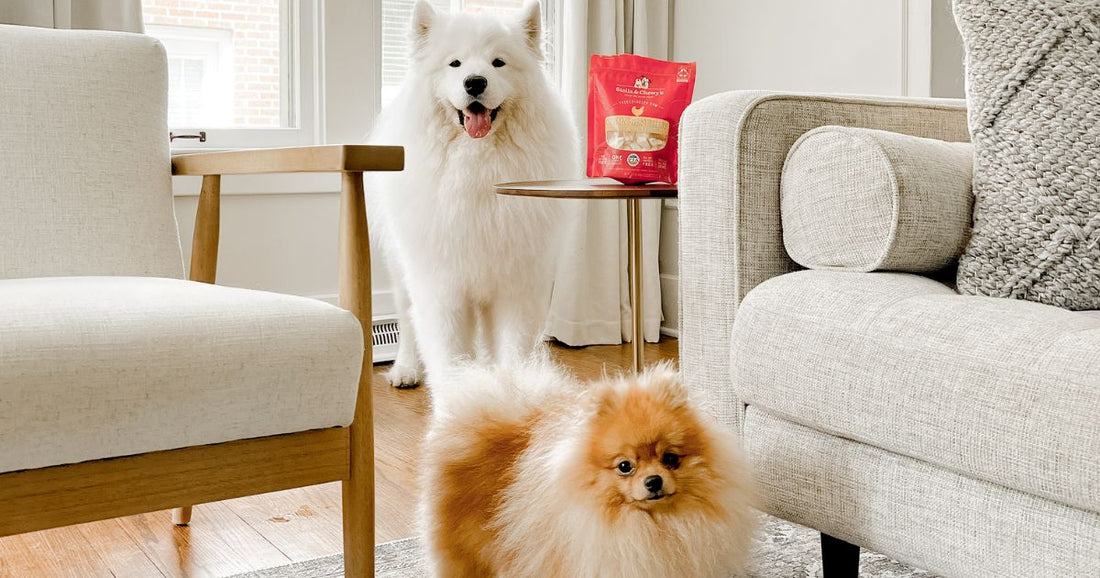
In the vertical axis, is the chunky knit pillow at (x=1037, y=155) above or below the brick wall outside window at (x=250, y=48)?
below

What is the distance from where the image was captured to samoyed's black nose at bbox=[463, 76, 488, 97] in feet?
7.93

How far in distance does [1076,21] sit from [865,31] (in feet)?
6.21

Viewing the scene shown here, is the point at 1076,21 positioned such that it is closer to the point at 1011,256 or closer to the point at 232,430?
the point at 1011,256

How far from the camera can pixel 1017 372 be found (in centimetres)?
105

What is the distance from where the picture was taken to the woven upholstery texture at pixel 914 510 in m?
1.06

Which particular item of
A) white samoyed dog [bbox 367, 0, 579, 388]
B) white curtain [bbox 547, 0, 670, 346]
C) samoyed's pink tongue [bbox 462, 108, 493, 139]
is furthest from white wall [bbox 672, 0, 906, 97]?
samoyed's pink tongue [bbox 462, 108, 493, 139]

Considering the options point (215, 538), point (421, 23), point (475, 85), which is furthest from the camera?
point (421, 23)

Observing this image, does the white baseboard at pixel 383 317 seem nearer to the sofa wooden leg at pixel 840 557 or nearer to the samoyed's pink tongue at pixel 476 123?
the samoyed's pink tongue at pixel 476 123

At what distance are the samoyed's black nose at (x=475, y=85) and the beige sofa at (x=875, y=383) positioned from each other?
97cm

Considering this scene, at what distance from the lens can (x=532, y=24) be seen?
2.59 metres

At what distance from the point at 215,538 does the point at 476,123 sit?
1167 millimetres

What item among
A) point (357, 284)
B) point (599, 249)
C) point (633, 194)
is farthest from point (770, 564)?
point (599, 249)

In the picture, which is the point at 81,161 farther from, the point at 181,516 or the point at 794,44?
the point at 794,44

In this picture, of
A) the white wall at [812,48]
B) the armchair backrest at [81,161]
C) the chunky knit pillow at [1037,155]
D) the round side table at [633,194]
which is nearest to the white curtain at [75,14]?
the armchair backrest at [81,161]
